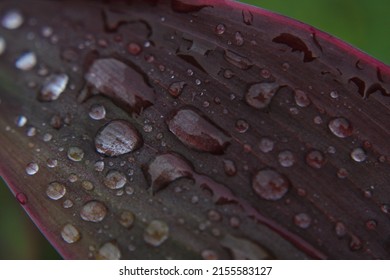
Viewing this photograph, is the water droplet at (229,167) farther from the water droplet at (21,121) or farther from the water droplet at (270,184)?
the water droplet at (21,121)

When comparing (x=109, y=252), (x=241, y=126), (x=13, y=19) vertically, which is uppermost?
(x=13, y=19)

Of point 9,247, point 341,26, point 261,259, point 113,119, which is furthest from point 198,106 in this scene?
point 9,247

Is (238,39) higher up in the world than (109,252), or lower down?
higher up

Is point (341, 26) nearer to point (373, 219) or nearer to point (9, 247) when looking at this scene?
point (373, 219)

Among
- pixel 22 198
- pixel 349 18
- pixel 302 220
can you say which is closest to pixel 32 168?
pixel 22 198

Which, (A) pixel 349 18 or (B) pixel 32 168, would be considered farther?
(A) pixel 349 18

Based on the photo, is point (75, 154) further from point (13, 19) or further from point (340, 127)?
point (340, 127)

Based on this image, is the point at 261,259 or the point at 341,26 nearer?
the point at 261,259

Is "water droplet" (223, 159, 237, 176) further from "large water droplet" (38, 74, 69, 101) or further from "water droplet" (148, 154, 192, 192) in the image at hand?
"large water droplet" (38, 74, 69, 101)
